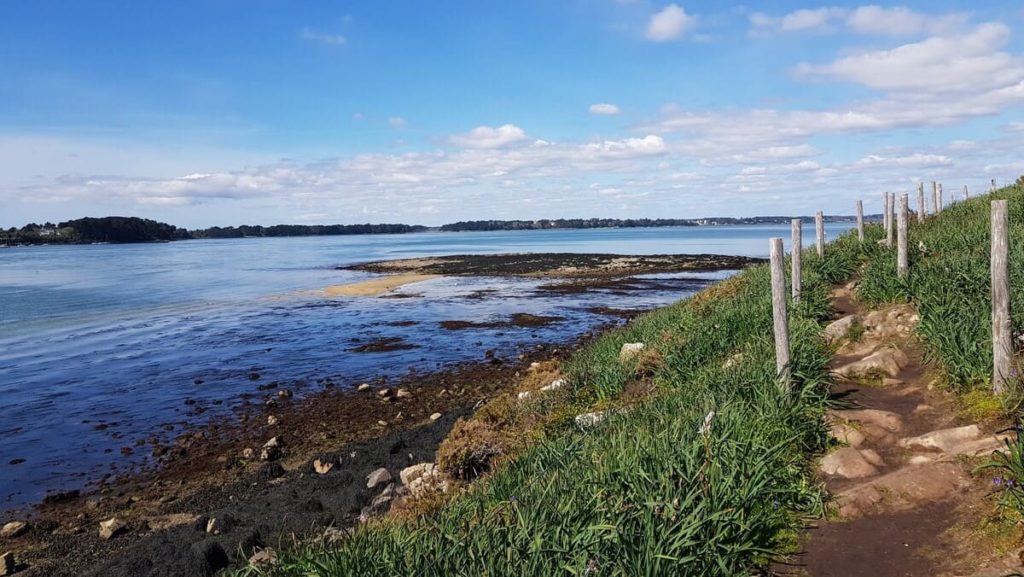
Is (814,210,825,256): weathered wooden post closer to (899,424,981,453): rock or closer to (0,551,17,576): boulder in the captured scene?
(899,424,981,453): rock

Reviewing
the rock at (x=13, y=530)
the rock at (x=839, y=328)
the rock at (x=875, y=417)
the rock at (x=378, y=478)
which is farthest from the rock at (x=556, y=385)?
the rock at (x=13, y=530)

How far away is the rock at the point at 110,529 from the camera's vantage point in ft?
34.4

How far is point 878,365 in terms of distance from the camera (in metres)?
9.15

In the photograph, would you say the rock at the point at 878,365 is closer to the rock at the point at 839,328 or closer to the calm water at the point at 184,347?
the rock at the point at 839,328

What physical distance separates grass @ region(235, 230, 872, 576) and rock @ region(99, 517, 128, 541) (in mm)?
6298

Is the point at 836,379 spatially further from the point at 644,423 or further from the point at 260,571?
the point at 260,571

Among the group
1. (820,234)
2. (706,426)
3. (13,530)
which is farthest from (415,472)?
(820,234)

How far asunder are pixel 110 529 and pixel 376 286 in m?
39.7

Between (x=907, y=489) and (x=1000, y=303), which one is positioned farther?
(x=1000, y=303)

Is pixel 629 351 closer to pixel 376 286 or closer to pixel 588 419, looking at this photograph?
pixel 588 419

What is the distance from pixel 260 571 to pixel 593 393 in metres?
7.93

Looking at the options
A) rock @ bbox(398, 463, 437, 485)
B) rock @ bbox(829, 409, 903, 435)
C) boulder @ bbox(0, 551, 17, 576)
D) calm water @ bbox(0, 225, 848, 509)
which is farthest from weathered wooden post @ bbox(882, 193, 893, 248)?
boulder @ bbox(0, 551, 17, 576)

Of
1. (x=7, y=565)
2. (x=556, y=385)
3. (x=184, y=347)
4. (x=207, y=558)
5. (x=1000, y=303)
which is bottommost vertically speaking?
(x=7, y=565)

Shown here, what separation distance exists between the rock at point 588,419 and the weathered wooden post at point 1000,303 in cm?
475
